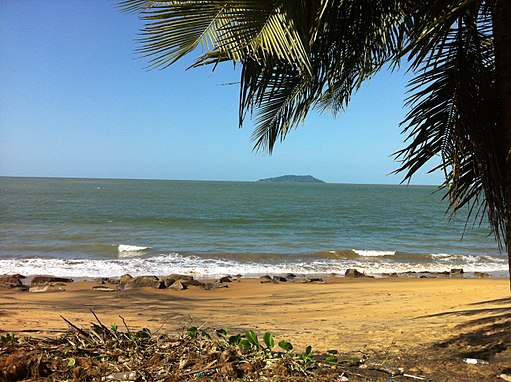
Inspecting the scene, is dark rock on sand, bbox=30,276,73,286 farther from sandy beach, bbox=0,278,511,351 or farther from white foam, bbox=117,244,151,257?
white foam, bbox=117,244,151,257

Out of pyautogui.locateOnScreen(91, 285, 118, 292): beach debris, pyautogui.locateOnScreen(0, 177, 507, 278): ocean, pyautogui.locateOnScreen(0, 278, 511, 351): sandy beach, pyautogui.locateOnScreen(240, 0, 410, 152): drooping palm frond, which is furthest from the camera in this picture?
pyautogui.locateOnScreen(0, 177, 507, 278): ocean

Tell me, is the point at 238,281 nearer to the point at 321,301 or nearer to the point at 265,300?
the point at 265,300

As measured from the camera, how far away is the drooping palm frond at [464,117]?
3.68 metres

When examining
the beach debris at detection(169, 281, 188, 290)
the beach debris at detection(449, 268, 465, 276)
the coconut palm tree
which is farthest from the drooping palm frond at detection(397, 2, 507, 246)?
the beach debris at detection(449, 268, 465, 276)

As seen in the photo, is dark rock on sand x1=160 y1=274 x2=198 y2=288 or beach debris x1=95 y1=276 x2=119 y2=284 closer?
dark rock on sand x1=160 y1=274 x2=198 y2=288

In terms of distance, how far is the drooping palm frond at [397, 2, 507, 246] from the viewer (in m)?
3.68

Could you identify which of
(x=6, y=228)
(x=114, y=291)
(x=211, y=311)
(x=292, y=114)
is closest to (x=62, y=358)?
(x=292, y=114)

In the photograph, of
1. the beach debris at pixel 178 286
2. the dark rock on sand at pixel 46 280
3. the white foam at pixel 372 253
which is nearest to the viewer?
the beach debris at pixel 178 286

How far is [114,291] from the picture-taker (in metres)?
11.1

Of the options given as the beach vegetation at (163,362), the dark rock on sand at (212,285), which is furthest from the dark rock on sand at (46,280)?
the beach vegetation at (163,362)

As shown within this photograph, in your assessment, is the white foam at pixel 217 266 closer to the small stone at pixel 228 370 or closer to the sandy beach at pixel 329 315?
the sandy beach at pixel 329 315

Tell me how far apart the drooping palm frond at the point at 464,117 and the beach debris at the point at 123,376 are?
2.82 m

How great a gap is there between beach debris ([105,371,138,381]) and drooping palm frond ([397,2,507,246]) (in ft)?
9.24

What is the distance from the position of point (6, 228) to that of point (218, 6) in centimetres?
2918
